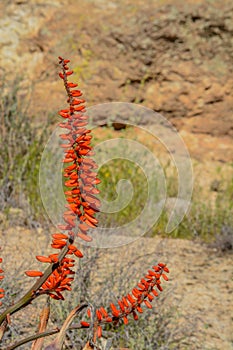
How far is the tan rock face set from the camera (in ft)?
21.1

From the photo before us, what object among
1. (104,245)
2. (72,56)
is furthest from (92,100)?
(104,245)

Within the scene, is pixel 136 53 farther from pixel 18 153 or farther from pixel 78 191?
pixel 78 191

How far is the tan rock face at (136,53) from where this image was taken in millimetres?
6430

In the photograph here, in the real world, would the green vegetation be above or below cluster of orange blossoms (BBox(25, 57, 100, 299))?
above

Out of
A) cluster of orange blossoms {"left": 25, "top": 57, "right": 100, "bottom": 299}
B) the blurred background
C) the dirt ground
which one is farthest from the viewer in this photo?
the blurred background

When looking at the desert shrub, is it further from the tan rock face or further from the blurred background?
the tan rock face

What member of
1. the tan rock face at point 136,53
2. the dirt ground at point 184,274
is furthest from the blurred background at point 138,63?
the dirt ground at point 184,274

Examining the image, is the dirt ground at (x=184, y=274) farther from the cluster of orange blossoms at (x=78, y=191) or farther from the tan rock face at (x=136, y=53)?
the tan rock face at (x=136, y=53)

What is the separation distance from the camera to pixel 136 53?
645cm

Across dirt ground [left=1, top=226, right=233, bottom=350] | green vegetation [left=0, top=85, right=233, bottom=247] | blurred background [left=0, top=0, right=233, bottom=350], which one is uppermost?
blurred background [left=0, top=0, right=233, bottom=350]

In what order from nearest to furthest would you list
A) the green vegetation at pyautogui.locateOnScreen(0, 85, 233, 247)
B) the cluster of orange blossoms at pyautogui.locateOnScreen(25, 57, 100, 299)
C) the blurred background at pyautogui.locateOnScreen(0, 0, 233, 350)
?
the cluster of orange blossoms at pyautogui.locateOnScreen(25, 57, 100, 299) → the green vegetation at pyautogui.locateOnScreen(0, 85, 233, 247) → the blurred background at pyautogui.locateOnScreen(0, 0, 233, 350)

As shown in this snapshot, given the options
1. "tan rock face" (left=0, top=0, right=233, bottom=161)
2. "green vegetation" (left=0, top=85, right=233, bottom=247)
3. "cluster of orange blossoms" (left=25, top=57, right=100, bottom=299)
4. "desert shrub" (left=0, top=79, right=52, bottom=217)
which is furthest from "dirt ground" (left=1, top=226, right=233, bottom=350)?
"tan rock face" (left=0, top=0, right=233, bottom=161)

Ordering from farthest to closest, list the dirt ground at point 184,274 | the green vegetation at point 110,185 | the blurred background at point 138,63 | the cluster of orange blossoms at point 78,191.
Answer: the blurred background at point 138,63
the green vegetation at point 110,185
the dirt ground at point 184,274
the cluster of orange blossoms at point 78,191

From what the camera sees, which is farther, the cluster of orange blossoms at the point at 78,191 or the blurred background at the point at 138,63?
the blurred background at the point at 138,63
